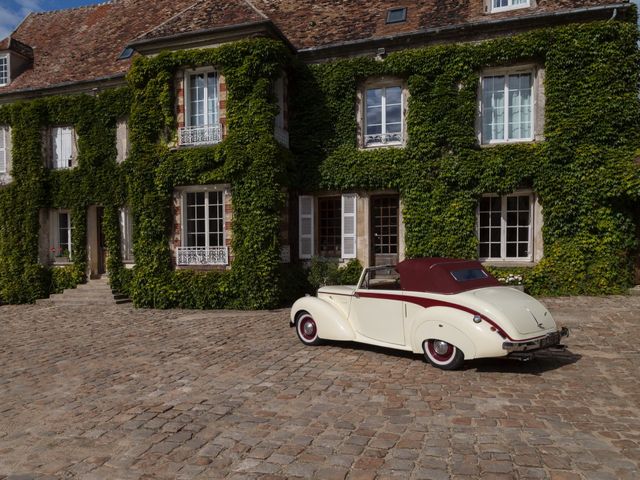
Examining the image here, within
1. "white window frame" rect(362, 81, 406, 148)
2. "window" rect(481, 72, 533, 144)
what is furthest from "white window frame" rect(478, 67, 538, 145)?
"white window frame" rect(362, 81, 406, 148)

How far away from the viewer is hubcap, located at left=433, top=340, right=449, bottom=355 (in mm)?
5910

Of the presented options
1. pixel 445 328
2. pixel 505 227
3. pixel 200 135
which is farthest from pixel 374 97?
pixel 445 328

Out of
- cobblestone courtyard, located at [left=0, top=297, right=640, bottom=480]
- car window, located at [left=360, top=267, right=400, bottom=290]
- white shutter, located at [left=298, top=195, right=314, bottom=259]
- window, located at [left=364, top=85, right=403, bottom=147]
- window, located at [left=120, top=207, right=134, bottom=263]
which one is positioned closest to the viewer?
cobblestone courtyard, located at [left=0, top=297, right=640, bottom=480]

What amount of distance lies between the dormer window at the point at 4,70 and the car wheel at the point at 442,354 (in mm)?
18748

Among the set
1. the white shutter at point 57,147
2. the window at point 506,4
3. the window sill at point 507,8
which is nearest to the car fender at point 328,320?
the window sill at point 507,8

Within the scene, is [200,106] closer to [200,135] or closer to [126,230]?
[200,135]

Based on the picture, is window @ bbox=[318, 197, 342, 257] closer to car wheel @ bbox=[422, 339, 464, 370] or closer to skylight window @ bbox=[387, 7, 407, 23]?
skylight window @ bbox=[387, 7, 407, 23]

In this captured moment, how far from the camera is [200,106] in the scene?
1302 centimetres

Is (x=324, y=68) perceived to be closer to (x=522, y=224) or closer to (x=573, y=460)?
(x=522, y=224)

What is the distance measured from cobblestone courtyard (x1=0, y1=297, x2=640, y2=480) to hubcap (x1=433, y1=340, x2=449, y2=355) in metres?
0.28

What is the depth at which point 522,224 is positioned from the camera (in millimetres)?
12609

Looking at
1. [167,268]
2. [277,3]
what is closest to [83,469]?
[167,268]

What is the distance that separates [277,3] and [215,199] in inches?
333

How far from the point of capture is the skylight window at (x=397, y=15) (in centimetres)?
1395
